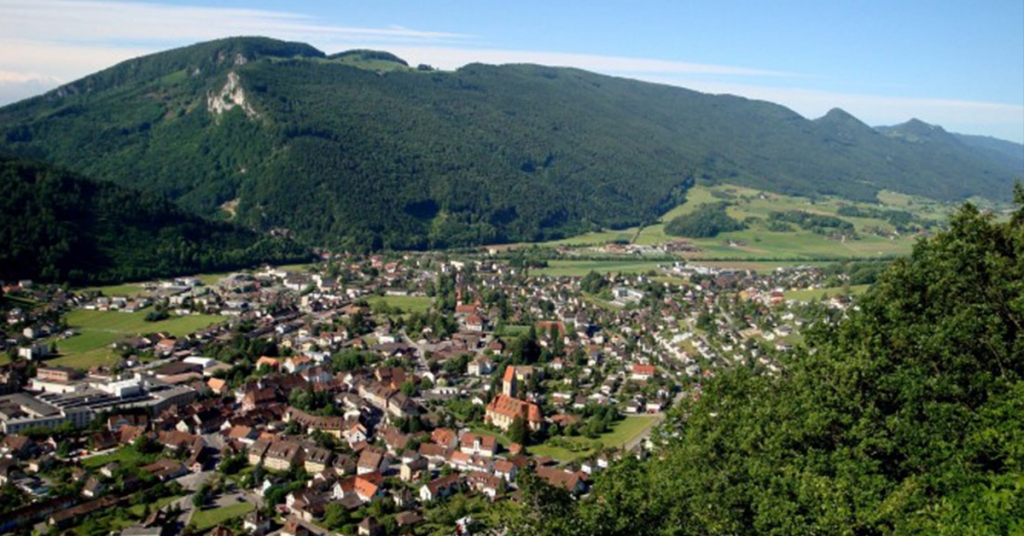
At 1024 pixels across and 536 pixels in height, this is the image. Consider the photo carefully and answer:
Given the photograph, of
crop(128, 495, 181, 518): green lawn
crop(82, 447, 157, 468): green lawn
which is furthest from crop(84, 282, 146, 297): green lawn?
crop(128, 495, 181, 518): green lawn

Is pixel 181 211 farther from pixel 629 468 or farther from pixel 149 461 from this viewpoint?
pixel 629 468

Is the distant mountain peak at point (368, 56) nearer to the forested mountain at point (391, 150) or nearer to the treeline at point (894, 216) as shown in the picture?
the forested mountain at point (391, 150)

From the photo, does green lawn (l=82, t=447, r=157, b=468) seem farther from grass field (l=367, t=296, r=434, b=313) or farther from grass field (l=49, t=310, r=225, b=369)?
grass field (l=367, t=296, r=434, b=313)

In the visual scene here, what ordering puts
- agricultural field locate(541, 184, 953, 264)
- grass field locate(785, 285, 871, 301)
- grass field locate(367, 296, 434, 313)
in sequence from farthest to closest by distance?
agricultural field locate(541, 184, 953, 264)
grass field locate(367, 296, 434, 313)
grass field locate(785, 285, 871, 301)

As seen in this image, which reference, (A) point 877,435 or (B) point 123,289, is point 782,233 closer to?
(B) point 123,289

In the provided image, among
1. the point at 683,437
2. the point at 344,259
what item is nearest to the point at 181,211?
the point at 344,259

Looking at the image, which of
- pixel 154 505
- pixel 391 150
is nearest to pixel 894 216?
pixel 391 150
